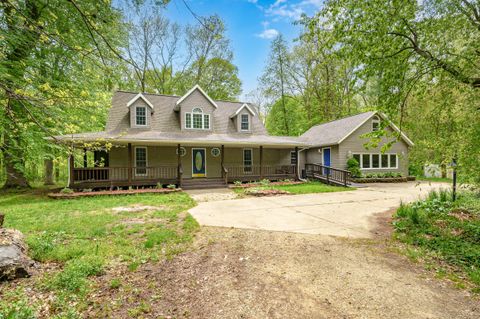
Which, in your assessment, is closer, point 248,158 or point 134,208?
point 134,208

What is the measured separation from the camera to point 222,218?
7059 mm

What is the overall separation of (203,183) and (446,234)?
37.9 feet

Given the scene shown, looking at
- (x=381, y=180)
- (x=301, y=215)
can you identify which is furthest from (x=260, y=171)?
(x=381, y=180)

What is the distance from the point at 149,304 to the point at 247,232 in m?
2.93

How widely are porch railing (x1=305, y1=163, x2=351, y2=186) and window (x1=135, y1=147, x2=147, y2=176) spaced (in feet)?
38.6

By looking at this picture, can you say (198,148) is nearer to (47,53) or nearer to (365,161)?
(47,53)

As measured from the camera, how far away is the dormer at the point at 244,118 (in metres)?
17.2

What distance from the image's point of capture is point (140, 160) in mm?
14711

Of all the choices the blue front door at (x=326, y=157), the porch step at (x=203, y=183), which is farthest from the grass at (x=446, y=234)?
the blue front door at (x=326, y=157)

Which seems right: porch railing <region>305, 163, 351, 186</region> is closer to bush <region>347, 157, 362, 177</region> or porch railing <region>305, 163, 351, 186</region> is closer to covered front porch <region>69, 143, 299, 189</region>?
bush <region>347, 157, 362, 177</region>

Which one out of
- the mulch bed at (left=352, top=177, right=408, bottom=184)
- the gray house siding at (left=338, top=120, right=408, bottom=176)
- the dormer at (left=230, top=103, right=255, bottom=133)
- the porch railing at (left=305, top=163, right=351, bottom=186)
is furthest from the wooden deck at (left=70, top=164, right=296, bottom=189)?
the mulch bed at (left=352, top=177, right=408, bottom=184)

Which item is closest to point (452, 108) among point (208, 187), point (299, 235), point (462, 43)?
point (462, 43)

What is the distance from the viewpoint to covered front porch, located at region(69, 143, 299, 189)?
13.0 m

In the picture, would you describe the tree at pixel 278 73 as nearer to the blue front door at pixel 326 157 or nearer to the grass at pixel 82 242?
the blue front door at pixel 326 157
